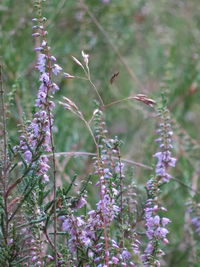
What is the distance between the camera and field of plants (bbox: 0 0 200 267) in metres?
1.45

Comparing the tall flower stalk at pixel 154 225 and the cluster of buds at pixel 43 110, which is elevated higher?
the cluster of buds at pixel 43 110

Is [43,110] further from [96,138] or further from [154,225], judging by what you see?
[96,138]

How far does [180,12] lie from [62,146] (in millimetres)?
2558

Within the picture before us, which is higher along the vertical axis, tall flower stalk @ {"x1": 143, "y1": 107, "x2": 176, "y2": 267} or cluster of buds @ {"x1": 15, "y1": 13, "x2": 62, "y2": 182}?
cluster of buds @ {"x1": 15, "y1": 13, "x2": 62, "y2": 182}

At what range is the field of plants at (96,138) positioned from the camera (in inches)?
56.9

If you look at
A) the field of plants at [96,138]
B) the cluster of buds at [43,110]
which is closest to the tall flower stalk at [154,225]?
the field of plants at [96,138]

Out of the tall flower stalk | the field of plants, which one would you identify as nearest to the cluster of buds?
the field of plants

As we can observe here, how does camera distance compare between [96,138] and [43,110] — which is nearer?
[43,110]

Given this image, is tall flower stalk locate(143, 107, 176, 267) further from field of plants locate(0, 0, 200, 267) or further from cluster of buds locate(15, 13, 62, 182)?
cluster of buds locate(15, 13, 62, 182)

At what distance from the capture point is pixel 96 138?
2096 mm

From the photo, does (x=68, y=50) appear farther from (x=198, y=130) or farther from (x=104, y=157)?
(x=104, y=157)

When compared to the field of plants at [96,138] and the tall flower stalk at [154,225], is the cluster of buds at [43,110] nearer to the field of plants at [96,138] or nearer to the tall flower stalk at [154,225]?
the field of plants at [96,138]

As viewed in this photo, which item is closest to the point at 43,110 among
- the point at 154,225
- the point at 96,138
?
the point at 154,225

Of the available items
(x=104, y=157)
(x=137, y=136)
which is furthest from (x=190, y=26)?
(x=104, y=157)
